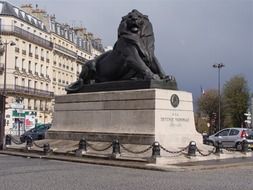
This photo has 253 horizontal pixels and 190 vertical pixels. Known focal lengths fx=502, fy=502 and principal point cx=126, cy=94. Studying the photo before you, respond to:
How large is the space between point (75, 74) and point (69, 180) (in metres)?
84.2

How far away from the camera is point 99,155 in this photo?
1747 centimetres

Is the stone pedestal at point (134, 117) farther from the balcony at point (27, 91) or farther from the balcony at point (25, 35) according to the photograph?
the balcony at point (25, 35)

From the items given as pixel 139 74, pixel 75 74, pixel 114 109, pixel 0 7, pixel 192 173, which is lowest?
pixel 192 173

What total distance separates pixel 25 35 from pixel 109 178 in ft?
208

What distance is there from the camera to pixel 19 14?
243ft

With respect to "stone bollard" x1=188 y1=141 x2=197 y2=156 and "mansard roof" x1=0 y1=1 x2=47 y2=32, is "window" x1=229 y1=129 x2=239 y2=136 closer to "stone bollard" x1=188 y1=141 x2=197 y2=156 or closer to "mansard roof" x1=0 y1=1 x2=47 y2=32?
"stone bollard" x1=188 y1=141 x2=197 y2=156

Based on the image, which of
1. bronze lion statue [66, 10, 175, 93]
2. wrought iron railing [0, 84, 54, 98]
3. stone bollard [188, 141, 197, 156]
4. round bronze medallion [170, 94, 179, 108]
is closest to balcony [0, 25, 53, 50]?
wrought iron railing [0, 84, 54, 98]

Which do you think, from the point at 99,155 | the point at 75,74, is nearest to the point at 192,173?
the point at 99,155

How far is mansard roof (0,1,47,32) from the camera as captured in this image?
7081cm

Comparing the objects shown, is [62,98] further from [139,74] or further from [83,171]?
[83,171]

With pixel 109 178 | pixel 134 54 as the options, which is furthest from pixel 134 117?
pixel 109 178

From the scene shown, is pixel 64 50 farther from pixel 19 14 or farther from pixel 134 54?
pixel 134 54

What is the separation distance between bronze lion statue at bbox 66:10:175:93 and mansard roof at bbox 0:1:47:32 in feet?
172

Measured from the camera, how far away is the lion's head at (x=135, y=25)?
2025 centimetres
